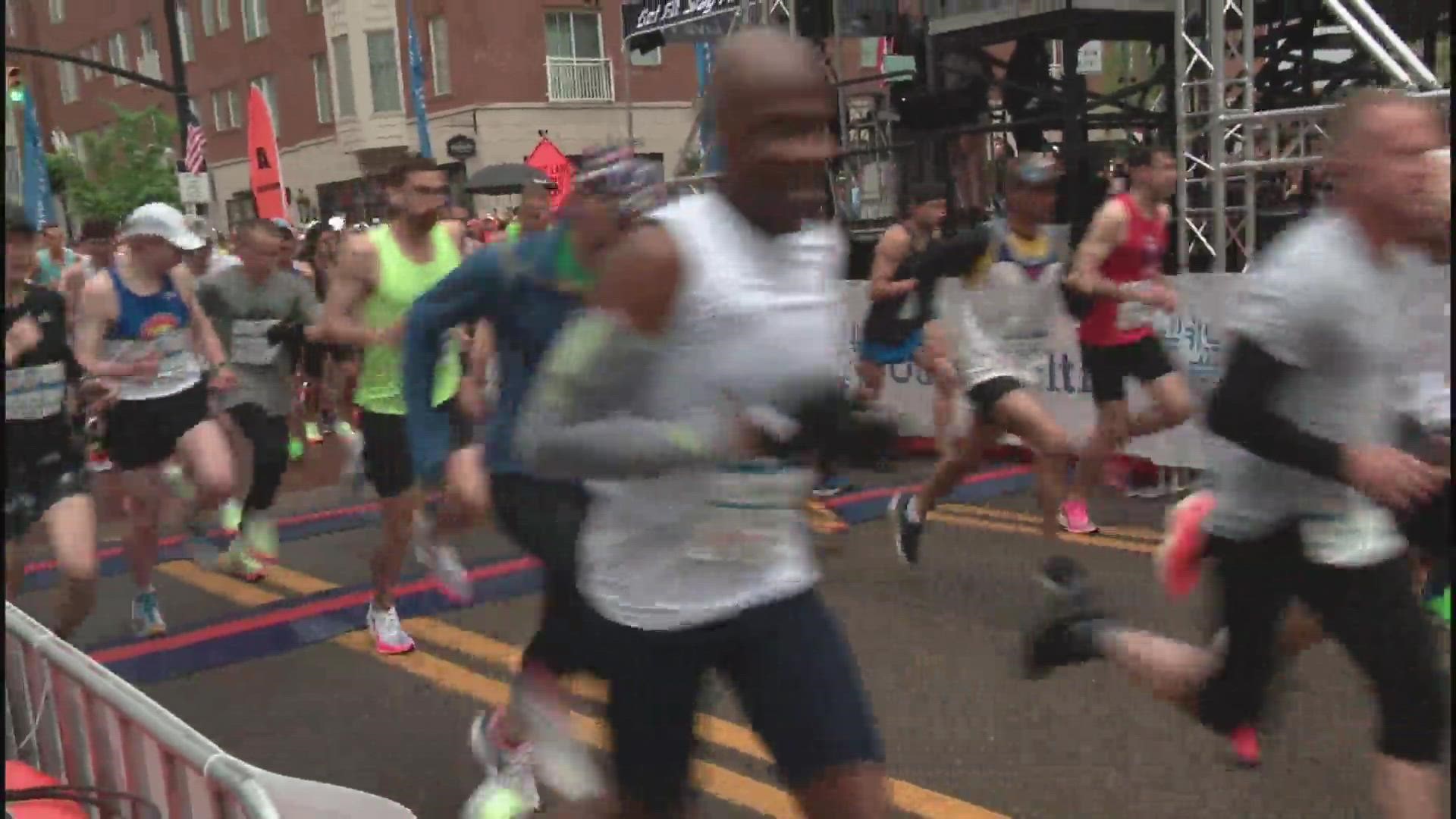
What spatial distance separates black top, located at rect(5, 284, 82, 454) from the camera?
468 centimetres

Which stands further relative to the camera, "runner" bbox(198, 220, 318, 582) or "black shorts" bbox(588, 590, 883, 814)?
"runner" bbox(198, 220, 318, 582)

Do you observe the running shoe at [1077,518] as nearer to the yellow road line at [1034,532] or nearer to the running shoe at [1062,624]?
the yellow road line at [1034,532]

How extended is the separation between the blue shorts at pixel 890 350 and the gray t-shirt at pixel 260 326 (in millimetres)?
3301

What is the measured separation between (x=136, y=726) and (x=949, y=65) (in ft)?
40.6

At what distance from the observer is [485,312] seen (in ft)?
10.7

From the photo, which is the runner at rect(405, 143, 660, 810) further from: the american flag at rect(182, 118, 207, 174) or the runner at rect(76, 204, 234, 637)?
the american flag at rect(182, 118, 207, 174)

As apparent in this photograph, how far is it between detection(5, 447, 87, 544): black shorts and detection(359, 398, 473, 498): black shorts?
996 millimetres

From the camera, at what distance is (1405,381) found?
2.95 meters

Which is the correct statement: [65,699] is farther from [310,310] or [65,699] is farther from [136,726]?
[310,310]

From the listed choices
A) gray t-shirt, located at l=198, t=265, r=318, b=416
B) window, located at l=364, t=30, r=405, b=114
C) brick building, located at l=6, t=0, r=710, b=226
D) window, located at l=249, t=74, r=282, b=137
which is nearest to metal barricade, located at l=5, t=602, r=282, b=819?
gray t-shirt, located at l=198, t=265, r=318, b=416

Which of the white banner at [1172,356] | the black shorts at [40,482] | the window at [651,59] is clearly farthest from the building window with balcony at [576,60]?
the black shorts at [40,482]

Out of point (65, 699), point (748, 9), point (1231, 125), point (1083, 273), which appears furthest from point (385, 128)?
point (65, 699)

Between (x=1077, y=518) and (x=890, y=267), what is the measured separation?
1959 mm

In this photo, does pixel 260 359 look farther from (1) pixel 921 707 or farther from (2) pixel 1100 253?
(2) pixel 1100 253
